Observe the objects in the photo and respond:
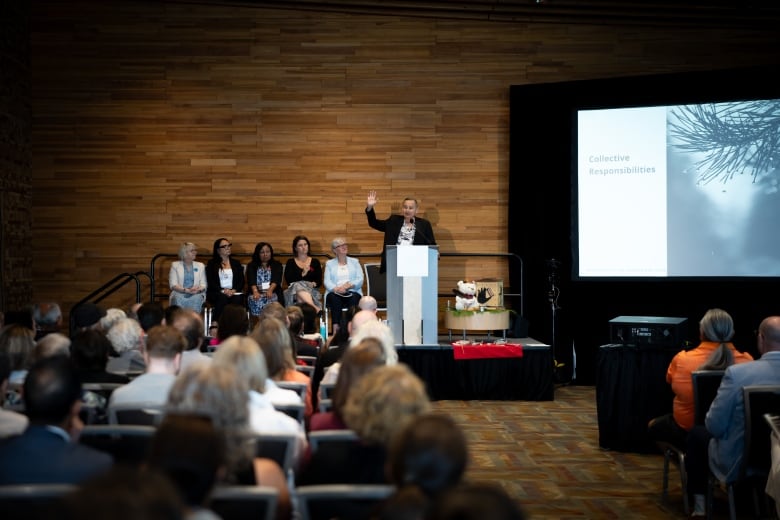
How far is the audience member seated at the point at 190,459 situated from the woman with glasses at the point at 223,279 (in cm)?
848

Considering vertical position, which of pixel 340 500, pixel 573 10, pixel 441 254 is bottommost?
pixel 340 500

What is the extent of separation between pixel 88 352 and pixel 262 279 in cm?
625

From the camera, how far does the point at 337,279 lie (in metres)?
10.1

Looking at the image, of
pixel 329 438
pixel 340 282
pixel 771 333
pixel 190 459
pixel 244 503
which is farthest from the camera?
pixel 340 282

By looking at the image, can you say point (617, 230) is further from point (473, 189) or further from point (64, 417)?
point (64, 417)

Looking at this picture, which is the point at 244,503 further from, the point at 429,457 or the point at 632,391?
the point at 632,391

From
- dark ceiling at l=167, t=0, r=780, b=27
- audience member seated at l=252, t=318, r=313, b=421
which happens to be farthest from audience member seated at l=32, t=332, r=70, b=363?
dark ceiling at l=167, t=0, r=780, b=27

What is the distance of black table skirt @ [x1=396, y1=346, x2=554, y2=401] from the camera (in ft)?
28.6

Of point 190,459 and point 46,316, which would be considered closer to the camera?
point 190,459

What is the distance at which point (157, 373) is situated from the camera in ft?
12.2

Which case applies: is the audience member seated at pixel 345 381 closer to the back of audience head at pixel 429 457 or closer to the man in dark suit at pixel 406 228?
the back of audience head at pixel 429 457

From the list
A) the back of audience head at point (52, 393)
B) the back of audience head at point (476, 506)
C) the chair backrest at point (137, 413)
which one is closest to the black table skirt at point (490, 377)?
the chair backrest at point (137, 413)

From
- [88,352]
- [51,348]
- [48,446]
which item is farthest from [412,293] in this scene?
[48,446]

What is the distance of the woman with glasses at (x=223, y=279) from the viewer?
1038 centimetres
